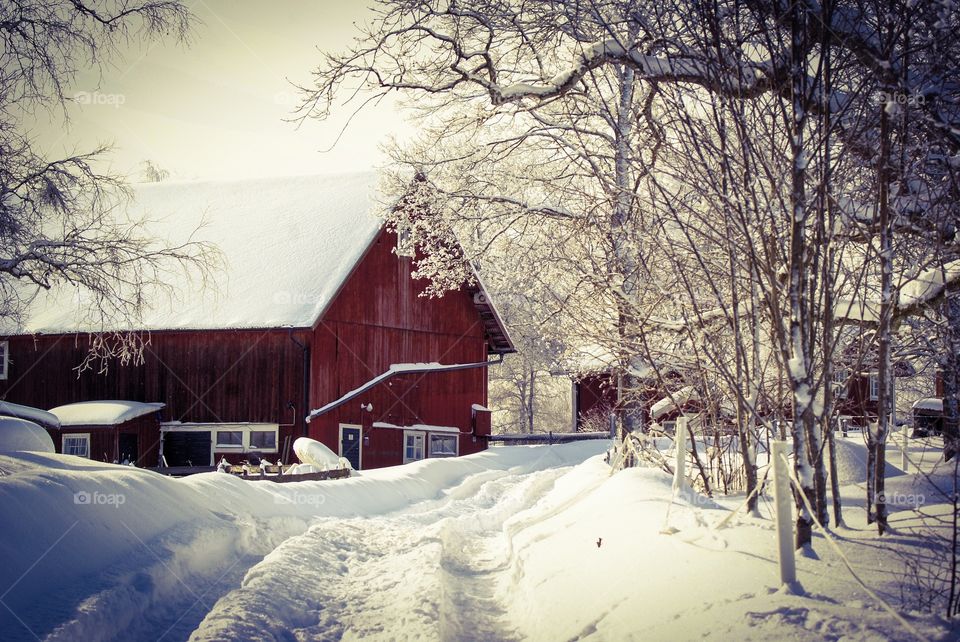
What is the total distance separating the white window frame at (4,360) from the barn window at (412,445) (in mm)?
11704

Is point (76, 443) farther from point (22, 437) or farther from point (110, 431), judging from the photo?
point (22, 437)

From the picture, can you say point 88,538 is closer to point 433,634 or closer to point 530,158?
point 433,634

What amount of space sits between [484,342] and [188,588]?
21.6 m

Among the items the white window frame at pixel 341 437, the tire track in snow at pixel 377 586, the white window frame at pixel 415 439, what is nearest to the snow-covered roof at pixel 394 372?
the white window frame at pixel 341 437

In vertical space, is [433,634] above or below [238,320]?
below

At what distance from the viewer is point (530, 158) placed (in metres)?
17.5

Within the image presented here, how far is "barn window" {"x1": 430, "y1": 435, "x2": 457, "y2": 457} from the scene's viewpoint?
83.7 ft

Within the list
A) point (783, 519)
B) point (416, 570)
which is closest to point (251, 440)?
point (416, 570)

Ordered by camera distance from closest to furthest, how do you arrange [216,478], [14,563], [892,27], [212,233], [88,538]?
1. [892,27]
2. [14,563]
3. [88,538]
4. [216,478]
5. [212,233]

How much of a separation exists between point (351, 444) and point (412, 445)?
3.07 meters

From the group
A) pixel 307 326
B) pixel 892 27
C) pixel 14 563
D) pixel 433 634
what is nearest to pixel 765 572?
pixel 433 634

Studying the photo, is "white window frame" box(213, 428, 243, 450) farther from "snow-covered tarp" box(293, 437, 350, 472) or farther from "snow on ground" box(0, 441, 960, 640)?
"snow on ground" box(0, 441, 960, 640)

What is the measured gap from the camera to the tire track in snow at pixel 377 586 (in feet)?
18.5

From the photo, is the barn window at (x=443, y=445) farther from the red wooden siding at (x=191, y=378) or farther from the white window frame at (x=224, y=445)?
the white window frame at (x=224, y=445)
